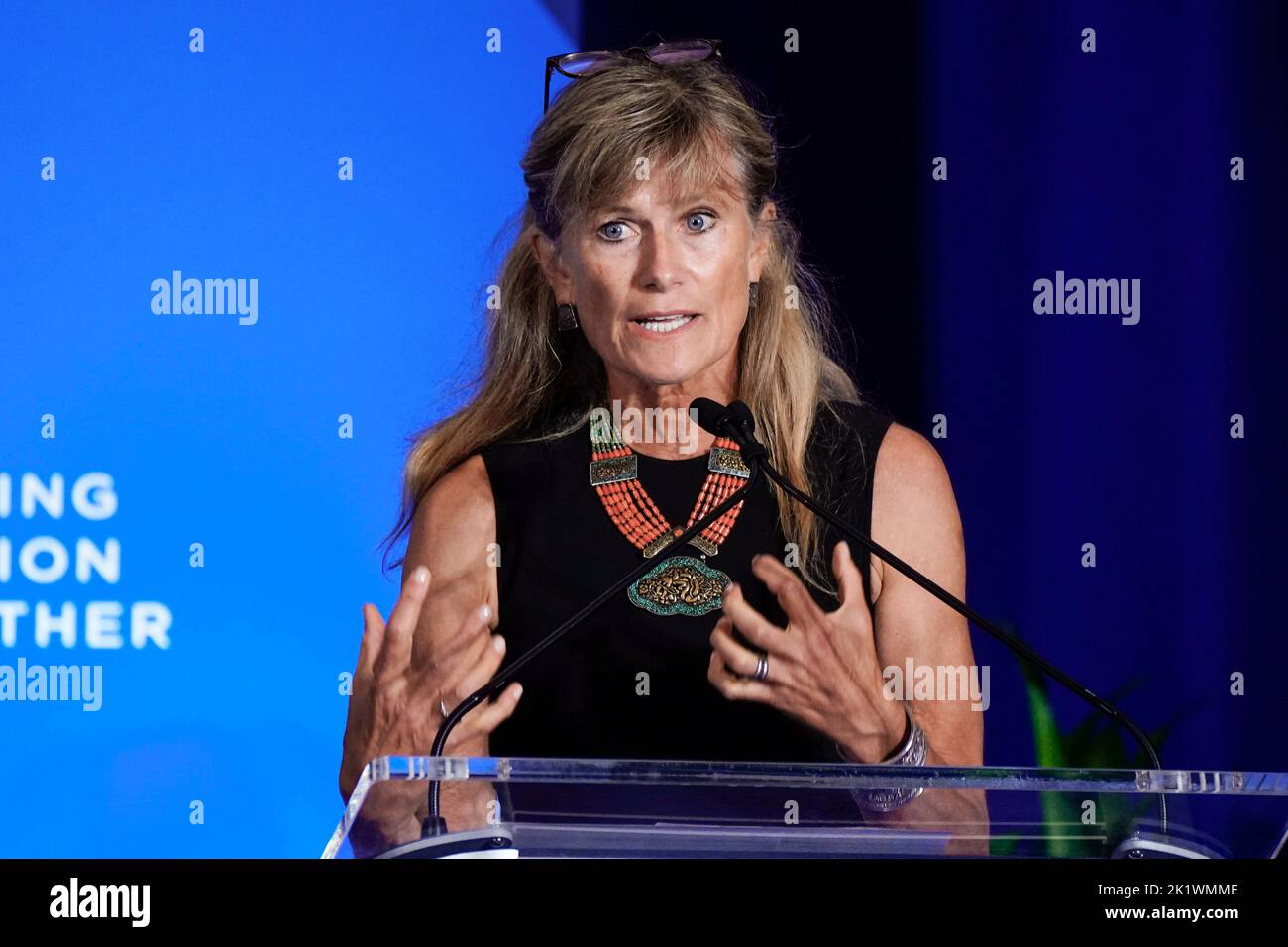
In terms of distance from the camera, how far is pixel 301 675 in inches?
102

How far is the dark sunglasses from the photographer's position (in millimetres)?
2529

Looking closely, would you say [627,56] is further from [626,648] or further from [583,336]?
[626,648]

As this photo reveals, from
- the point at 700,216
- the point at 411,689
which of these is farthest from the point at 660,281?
the point at 411,689

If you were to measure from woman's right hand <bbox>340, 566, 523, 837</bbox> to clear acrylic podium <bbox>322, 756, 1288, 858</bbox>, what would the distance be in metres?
0.53

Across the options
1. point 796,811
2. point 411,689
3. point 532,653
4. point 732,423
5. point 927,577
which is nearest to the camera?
point 796,811

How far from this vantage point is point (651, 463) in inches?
99.6

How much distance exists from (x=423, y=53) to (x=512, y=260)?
1.32 feet

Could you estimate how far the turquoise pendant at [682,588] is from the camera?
8.00ft

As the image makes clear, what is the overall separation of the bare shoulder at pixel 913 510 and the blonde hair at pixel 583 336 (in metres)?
0.10

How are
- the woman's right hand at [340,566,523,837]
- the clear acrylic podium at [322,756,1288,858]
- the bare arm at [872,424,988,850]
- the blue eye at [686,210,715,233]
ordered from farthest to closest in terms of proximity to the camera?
the blue eye at [686,210,715,233]
the bare arm at [872,424,988,850]
the woman's right hand at [340,566,523,837]
the clear acrylic podium at [322,756,1288,858]

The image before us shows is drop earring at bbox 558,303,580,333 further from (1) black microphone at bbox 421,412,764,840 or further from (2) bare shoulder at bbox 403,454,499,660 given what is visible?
(1) black microphone at bbox 421,412,764,840

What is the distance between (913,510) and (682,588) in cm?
40

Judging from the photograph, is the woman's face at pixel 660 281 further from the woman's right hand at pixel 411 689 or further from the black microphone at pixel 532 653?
the black microphone at pixel 532 653

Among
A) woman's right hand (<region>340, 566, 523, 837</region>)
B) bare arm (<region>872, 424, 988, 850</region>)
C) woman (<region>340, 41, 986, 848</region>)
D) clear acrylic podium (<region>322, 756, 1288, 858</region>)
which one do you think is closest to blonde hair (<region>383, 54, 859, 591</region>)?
woman (<region>340, 41, 986, 848</region>)
